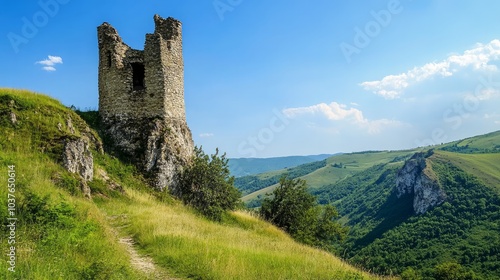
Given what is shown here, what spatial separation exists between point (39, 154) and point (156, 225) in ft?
27.2

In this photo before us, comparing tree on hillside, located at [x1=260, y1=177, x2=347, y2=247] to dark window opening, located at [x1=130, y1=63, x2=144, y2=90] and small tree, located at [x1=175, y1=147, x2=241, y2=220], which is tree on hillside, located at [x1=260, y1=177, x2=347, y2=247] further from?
dark window opening, located at [x1=130, y1=63, x2=144, y2=90]

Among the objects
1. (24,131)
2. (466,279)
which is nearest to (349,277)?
(24,131)

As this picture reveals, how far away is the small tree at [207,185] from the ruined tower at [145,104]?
970 millimetres

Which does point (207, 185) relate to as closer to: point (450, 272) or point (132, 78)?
point (132, 78)

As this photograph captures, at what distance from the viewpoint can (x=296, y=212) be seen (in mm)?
31391

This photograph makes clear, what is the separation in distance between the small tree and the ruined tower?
3.18ft

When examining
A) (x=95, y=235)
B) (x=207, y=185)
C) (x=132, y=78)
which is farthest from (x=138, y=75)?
(x=95, y=235)

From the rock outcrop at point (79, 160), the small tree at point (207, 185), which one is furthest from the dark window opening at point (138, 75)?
the rock outcrop at point (79, 160)

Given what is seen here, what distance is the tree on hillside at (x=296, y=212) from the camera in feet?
102

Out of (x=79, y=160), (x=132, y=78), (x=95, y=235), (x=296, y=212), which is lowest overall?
(x=296, y=212)

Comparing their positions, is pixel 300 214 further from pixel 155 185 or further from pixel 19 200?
pixel 19 200

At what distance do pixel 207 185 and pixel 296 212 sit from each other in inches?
379

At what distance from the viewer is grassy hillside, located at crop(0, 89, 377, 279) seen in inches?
311

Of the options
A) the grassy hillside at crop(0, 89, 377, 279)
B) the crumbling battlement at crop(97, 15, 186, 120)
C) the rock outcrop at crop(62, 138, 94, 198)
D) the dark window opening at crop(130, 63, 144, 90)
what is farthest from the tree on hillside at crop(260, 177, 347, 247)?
the rock outcrop at crop(62, 138, 94, 198)
